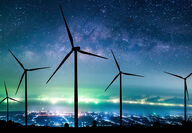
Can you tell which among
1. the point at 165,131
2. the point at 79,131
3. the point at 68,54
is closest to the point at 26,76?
the point at 68,54

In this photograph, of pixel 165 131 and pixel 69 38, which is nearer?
pixel 165 131

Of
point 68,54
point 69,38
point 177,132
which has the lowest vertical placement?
point 177,132

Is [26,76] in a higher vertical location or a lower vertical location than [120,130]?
higher

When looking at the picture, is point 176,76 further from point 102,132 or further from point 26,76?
point 26,76

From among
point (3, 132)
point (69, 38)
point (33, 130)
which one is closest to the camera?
point (3, 132)

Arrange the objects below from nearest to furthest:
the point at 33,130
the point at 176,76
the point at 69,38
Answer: the point at 33,130, the point at 69,38, the point at 176,76

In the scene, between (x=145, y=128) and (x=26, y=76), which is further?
(x=26, y=76)

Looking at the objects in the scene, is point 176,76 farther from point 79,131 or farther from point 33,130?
point 33,130

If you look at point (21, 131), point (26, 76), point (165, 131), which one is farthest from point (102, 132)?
point (26, 76)

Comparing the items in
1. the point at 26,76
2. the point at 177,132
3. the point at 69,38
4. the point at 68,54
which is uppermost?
the point at 69,38
